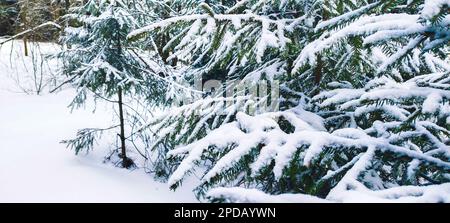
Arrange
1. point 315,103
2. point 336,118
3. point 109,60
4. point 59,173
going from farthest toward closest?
point 109,60 < point 59,173 < point 336,118 < point 315,103

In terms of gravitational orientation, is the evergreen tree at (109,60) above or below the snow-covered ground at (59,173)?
above

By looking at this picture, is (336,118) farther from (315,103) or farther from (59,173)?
(59,173)

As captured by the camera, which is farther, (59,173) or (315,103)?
(59,173)

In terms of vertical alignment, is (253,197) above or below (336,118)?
above

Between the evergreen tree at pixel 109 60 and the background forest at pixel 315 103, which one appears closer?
the background forest at pixel 315 103

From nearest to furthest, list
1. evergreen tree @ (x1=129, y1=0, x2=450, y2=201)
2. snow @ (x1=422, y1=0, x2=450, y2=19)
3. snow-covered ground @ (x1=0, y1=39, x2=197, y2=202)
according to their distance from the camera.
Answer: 1. snow @ (x1=422, y1=0, x2=450, y2=19)
2. evergreen tree @ (x1=129, y1=0, x2=450, y2=201)
3. snow-covered ground @ (x1=0, y1=39, x2=197, y2=202)

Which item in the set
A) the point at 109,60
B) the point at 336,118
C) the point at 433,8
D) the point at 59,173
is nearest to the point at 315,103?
the point at 336,118

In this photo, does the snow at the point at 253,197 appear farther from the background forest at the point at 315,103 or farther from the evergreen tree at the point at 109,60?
the evergreen tree at the point at 109,60

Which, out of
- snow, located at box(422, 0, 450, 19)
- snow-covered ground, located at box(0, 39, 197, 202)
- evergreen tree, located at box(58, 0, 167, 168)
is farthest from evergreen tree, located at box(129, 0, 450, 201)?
evergreen tree, located at box(58, 0, 167, 168)

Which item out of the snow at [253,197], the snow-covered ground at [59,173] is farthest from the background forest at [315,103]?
the snow-covered ground at [59,173]

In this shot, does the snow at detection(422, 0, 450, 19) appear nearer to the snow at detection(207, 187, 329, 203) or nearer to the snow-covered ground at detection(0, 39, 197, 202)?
the snow at detection(207, 187, 329, 203)

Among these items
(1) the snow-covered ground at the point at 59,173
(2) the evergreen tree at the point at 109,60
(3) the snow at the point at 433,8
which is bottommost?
(1) the snow-covered ground at the point at 59,173

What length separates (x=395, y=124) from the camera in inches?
91.4
